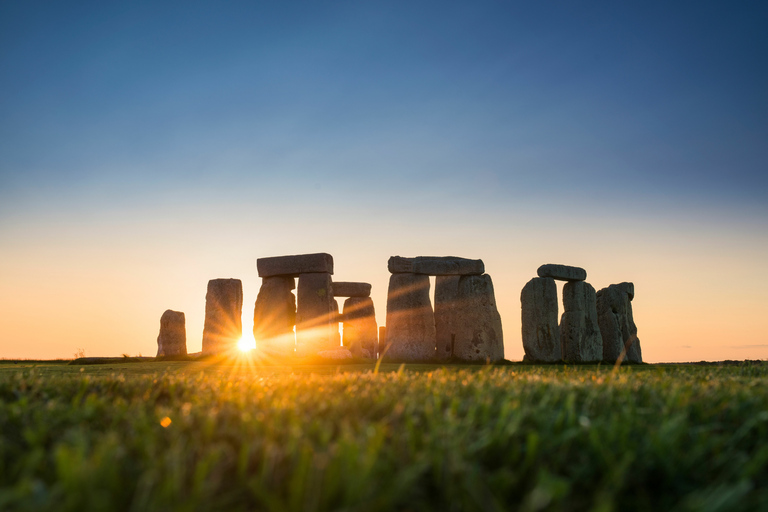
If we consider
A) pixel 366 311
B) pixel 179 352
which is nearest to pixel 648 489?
→ pixel 179 352

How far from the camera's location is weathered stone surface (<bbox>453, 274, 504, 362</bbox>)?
1590 cm

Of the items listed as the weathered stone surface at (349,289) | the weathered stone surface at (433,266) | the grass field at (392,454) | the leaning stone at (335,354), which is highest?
the weathered stone surface at (433,266)

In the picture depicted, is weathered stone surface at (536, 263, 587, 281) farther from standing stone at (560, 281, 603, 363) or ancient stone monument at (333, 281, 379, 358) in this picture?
ancient stone monument at (333, 281, 379, 358)

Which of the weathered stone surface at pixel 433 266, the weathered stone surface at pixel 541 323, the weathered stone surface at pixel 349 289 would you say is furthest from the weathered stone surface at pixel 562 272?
the weathered stone surface at pixel 349 289

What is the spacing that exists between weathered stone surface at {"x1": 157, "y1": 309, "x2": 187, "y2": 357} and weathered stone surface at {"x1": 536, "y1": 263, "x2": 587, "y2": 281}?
36.5ft

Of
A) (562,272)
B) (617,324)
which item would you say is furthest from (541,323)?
(617,324)

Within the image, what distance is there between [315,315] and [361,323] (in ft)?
18.6

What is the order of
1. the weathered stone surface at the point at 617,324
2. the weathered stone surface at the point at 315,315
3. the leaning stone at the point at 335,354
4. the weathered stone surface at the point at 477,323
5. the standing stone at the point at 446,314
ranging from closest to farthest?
the leaning stone at the point at 335,354, the weathered stone surface at the point at 477,323, the weathered stone surface at the point at 315,315, the standing stone at the point at 446,314, the weathered stone surface at the point at 617,324

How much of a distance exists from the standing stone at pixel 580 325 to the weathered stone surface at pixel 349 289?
752 centimetres

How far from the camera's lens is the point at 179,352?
17219mm

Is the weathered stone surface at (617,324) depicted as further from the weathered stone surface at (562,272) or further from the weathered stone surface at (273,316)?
the weathered stone surface at (273,316)

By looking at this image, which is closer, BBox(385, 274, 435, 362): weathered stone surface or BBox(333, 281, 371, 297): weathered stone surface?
BBox(385, 274, 435, 362): weathered stone surface

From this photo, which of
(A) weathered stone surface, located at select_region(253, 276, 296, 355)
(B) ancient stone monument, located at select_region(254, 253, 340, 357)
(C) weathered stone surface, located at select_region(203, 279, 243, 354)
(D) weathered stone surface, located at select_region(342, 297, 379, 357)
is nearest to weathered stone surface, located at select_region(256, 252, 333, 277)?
(B) ancient stone monument, located at select_region(254, 253, 340, 357)

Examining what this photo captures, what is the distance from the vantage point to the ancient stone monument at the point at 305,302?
53.3ft
